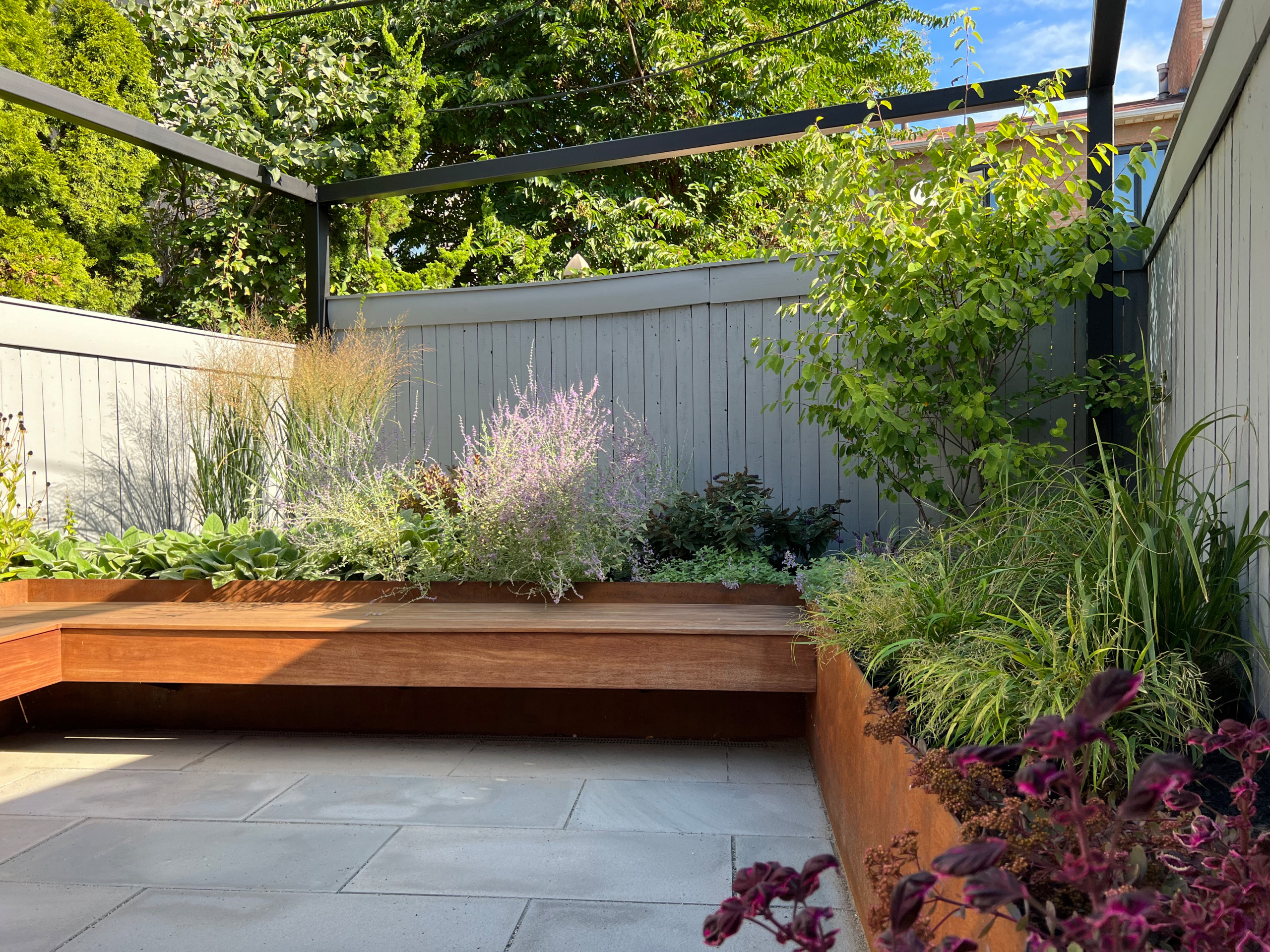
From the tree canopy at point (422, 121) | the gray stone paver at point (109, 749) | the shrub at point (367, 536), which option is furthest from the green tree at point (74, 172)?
the gray stone paver at point (109, 749)

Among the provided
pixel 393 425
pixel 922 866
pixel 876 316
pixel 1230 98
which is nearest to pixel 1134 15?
pixel 876 316

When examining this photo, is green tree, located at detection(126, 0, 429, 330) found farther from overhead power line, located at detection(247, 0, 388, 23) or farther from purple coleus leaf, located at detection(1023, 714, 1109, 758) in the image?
purple coleus leaf, located at detection(1023, 714, 1109, 758)

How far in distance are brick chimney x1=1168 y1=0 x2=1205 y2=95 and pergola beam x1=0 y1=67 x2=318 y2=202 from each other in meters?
4.77

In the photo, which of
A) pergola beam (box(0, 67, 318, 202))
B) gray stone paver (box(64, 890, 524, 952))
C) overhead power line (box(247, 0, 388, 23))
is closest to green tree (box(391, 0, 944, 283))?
overhead power line (box(247, 0, 388, 23))

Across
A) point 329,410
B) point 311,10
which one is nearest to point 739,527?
point 329,410

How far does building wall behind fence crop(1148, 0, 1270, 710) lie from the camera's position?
1.58 meters

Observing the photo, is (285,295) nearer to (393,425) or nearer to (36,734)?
(393,425)

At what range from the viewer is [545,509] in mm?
3201

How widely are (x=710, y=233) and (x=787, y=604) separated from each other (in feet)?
27.8

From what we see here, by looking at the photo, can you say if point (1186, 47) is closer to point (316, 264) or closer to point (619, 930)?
point (316, 264)

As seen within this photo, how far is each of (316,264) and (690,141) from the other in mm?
2499

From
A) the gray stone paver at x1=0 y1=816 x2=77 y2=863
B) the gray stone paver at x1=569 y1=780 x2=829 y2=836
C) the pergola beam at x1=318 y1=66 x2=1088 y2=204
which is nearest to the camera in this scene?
the gray stone paver at x1=0 y1=816 x2=77 y2=863

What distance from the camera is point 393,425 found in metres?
5.33

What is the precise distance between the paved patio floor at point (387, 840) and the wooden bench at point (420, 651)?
0.27 meters
